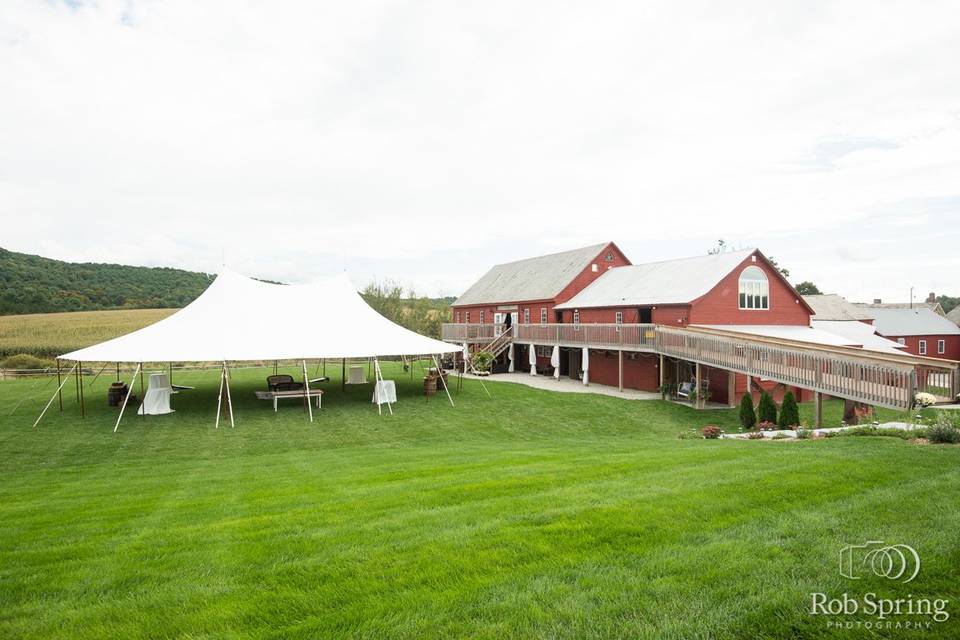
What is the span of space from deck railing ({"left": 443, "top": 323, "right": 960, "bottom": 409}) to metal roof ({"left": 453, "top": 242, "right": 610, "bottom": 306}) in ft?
18.6

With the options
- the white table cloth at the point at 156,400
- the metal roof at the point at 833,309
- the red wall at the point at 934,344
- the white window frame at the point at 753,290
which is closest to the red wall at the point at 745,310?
the white window frame at the point at 753,290

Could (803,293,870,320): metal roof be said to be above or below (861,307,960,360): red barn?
above

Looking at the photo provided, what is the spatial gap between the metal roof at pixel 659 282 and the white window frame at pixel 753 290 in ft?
2.38

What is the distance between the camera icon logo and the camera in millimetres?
3167

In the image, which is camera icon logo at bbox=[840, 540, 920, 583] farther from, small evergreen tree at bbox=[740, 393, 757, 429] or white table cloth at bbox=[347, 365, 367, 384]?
white table cloth at bbox=[347, 365, 367, 384]

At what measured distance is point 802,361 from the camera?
486 inches

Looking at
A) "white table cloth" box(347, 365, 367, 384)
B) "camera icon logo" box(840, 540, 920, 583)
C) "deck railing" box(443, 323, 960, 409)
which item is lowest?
"white table cloth" box(347, 365, 367, 384)

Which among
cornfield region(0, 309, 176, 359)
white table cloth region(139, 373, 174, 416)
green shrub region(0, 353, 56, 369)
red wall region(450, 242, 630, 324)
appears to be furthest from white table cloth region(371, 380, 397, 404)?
cornfield region(0, 309, 176, 359)

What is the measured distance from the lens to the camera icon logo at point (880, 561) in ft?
10.4

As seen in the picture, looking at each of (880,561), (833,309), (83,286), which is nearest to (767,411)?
(880,561)

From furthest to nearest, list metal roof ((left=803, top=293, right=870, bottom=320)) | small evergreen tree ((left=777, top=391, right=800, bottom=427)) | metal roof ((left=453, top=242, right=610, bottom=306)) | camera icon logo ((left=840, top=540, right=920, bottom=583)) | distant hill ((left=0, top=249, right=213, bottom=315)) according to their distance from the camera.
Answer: distant hill ((left=0, top=249, right=213, bottom=315))
metal roof ((left=803, top=293, right=870, bottom=320))
metal roof ((left=453, top=242, right=610, bottom=306))
small evergreen tree ((left=777, top=391, right=800, bottom=427))
camera icon logo ((left=840, top=540, right=920, bottom=583))

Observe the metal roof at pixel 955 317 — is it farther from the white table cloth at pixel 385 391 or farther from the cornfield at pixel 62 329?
the cornfield at pixel 62 329

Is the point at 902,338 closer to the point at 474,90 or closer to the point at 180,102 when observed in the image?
the point at 474,90

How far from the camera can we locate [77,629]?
303 centimetres
